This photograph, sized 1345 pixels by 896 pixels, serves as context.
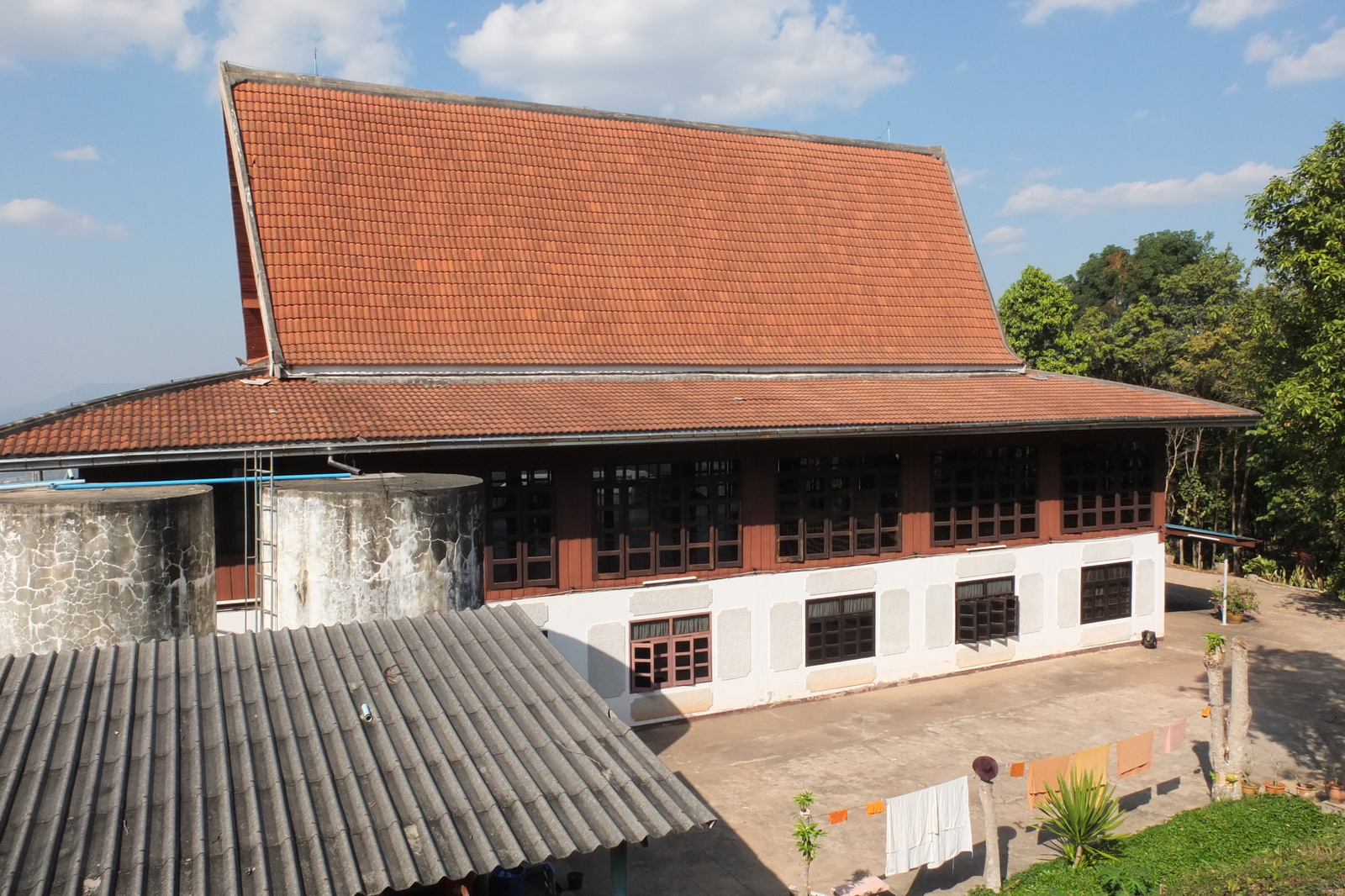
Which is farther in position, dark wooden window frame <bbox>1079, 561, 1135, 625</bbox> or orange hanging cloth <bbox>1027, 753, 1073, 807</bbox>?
dark wooden window frame <bbox>1079, 561, 1135, 625</bbox>

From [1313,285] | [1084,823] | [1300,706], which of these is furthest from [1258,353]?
[1084,823]

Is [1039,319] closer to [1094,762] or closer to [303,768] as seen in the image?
[1094,762]

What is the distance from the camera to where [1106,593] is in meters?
19.8

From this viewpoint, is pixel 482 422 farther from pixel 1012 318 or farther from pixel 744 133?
pixel 1012 318

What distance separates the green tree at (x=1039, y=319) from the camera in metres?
34.5

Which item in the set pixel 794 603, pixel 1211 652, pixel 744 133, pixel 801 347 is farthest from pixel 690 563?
pixel 744 133

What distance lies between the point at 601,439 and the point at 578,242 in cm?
642

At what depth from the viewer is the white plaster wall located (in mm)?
15188

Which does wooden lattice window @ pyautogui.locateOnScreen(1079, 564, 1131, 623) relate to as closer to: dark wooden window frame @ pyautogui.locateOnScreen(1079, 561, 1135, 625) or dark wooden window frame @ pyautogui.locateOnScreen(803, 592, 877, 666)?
dark wooden window frame @ pyautogui.locateOnScreen(1079, 561, 1135, 625)

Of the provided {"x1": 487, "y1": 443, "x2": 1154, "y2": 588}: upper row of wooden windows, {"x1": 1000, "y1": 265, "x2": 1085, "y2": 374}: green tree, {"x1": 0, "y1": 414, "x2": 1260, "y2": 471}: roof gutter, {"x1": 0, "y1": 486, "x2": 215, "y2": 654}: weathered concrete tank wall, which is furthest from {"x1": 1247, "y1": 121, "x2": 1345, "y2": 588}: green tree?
{"x1": 1000, "y1": 265, "x2": 1085, "y2": 374}: green tree

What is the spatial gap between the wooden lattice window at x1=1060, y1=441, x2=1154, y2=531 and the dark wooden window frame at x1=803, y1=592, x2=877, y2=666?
5000mm

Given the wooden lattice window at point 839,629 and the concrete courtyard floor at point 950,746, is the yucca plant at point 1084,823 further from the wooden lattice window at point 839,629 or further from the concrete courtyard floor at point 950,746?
the wooden lattice window at point 839,629

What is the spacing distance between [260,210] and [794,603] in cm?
1152

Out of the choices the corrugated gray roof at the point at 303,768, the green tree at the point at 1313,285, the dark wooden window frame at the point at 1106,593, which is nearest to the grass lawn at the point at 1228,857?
the green tree at the point at 1313,285
